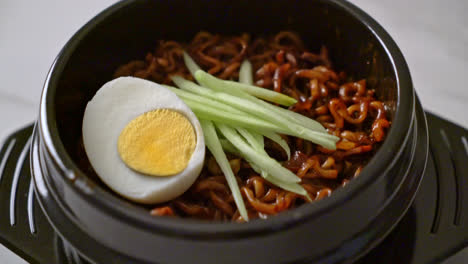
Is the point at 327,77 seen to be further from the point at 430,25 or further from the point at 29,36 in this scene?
the point at 29,36

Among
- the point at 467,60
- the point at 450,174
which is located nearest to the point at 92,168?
the point at 450,174

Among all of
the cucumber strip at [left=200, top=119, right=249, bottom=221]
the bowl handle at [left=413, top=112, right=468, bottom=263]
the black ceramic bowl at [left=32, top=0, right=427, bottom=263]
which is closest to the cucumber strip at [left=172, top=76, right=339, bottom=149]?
the cucumber strip at [left=200, top=119, right=249, bottom=221]

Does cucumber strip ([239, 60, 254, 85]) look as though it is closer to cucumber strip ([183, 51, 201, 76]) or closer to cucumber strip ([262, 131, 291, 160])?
cucumber strip ([183, 51, 201, 76])

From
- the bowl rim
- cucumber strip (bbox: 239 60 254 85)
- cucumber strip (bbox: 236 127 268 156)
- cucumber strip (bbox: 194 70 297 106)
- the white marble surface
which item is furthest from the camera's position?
the white marble surface

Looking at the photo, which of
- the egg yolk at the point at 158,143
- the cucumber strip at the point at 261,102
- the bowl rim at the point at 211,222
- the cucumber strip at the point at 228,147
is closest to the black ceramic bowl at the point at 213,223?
the bowl rim at the point at 211,222

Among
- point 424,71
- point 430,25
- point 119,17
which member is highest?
point 119,17

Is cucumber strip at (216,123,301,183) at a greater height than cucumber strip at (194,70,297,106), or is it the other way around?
cucumber strip at (194,70,297,106)

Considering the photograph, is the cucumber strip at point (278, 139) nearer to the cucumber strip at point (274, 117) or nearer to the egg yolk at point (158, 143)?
the cucumber strip at point (274, 117)
